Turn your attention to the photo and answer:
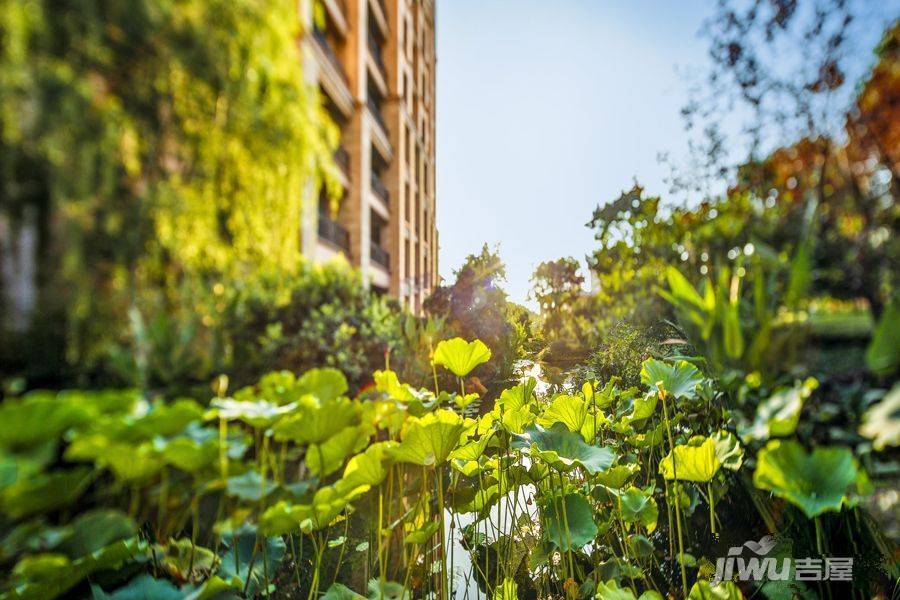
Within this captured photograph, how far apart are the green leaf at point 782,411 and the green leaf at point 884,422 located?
3 centimetres

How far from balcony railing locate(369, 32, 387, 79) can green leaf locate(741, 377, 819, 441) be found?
0.67 meters

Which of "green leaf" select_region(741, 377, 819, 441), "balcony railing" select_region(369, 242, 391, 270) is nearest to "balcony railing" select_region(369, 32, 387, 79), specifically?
"balcony railing" select_region(369, 242, 391, 270)

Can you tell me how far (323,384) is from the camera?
0.38 m

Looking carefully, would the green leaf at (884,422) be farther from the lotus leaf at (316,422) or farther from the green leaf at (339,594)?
the green leaf at (339,594)

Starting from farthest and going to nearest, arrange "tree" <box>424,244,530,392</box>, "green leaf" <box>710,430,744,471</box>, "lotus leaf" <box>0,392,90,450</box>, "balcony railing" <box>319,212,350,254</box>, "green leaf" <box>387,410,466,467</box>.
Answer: "tree" <box>424,244,530,392</box>, "green leaf" <box>710,430,744,471</box>, "green leaf" <box>387,410,466,467</box>, "balcony railing" <box>319,212,350,254</box>, "lotus leaf" <box>0,392,90,450</box>

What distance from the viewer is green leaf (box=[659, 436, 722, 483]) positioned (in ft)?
2.25

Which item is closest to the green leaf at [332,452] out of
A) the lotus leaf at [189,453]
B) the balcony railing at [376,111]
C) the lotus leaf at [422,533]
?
the lotus leaf at [189,453]

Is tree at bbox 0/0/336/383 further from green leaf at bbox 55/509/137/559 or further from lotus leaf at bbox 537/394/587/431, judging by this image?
lotus leaf at bbox 537/394/587/431

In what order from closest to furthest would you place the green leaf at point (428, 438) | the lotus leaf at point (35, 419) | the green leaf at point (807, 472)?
the lotus leaf at point (35, 419), the green leaf at point (807, 472), the green leaf at point (428, 438)

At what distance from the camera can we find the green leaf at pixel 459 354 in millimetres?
701

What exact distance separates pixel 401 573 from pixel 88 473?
857 mm

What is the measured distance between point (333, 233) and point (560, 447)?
0.54 m

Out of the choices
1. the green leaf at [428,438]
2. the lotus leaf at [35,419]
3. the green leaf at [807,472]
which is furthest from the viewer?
the green leaf at [428,438]

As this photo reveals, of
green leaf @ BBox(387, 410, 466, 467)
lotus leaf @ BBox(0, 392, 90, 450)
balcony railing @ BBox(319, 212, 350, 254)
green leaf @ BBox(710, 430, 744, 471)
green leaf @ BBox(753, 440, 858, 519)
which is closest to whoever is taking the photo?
lotus leaf @ BBox(0, 392, 90, 450)
